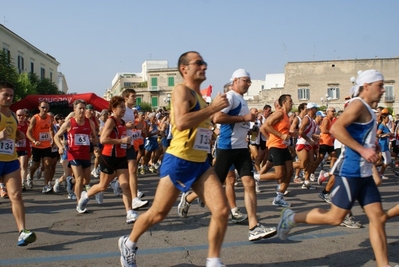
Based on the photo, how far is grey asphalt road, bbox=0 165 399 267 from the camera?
15.3ft

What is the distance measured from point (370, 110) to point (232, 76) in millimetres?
2548

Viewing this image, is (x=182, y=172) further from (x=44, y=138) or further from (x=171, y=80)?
(x=171, y=80)

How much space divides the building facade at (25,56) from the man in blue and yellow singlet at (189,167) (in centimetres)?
4608

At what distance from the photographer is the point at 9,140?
18.4ft

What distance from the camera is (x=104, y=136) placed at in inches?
265

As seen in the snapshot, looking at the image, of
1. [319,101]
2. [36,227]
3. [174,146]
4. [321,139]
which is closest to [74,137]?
[36,227]

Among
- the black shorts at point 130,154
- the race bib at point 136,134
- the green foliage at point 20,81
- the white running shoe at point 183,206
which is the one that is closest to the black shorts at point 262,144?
the race bib at point 136,134

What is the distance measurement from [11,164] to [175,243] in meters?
2.18

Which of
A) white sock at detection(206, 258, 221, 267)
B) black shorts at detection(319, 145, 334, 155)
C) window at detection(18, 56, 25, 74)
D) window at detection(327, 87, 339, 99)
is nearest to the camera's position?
white sock at detection(206, 258, 221, 267)

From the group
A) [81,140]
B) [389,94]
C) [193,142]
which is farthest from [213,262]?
[389,94]

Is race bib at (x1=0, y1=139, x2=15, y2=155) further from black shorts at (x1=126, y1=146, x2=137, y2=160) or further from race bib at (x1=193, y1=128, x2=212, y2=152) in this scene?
race bib at (x1=193, y1=128, x2=212, y2=152)

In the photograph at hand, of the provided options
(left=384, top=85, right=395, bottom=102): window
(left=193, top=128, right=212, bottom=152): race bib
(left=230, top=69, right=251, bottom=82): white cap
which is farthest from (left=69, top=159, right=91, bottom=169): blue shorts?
(left=384, top=85, right=395, bottom=102): window

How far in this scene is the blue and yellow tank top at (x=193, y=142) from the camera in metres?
4.08

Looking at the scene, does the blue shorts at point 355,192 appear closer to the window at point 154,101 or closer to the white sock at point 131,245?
the white sock at point 131,245
